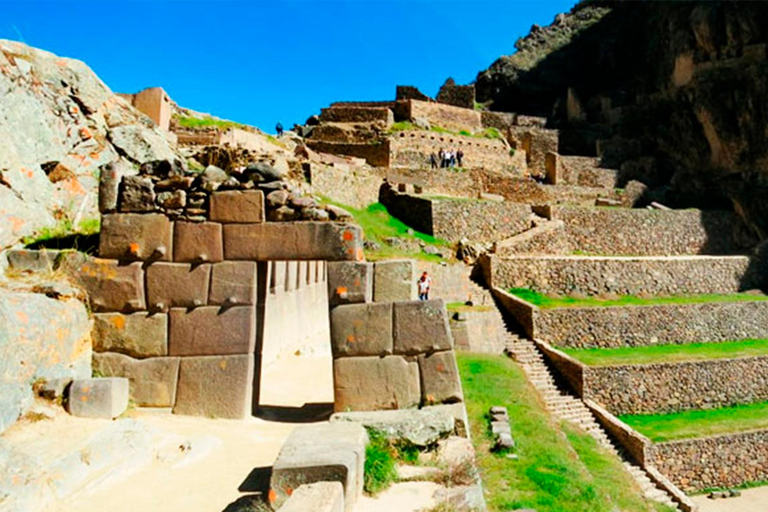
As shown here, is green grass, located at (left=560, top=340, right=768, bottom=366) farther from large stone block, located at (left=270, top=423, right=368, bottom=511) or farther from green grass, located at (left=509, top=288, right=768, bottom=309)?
large stone block, located at (left=270, top=423, right=368, bottom=511)

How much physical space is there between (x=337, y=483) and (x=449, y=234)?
18726 millimetres

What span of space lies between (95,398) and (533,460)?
625 centimetres

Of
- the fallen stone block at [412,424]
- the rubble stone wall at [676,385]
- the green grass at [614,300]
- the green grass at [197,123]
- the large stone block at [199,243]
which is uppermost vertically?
the green grass at [197,123]

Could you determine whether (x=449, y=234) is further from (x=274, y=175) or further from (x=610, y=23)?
(x=610, y=23)

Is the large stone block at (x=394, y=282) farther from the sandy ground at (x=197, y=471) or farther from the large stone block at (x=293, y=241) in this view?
the sandy ground at (x=197, y=471)

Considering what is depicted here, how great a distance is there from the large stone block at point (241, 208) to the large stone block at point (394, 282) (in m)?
1.54

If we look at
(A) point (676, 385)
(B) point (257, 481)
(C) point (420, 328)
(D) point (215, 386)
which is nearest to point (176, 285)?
(D) point (215, 386)

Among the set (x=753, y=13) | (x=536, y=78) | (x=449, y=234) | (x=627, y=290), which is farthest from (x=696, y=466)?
(x=536, y=78)

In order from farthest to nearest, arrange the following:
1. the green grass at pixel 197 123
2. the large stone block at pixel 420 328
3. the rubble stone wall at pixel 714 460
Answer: the green grass at pixel 197 123, the rubble stone wall at pixel 714 460, the large stone block at pixel 420 328

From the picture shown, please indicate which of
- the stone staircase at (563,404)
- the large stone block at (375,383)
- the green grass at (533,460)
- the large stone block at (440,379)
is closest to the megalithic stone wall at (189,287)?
the large stone block at (375,383)

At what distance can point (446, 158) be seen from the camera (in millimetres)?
30234

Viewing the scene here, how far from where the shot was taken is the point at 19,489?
372cm

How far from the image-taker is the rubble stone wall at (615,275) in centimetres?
1978

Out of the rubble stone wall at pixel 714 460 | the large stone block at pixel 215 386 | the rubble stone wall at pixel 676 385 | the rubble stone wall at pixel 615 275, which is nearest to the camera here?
the large stone block at pixel 215 386
